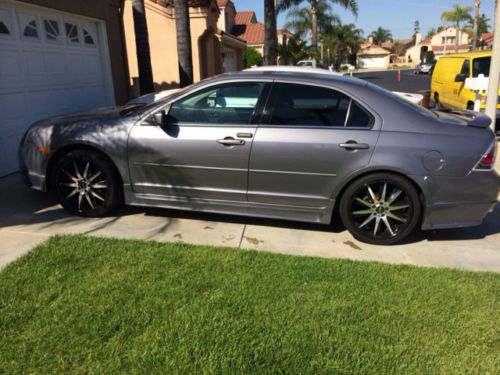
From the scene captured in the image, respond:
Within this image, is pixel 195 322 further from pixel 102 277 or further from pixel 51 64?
pixel 51 64

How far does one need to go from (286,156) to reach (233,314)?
1.76 m

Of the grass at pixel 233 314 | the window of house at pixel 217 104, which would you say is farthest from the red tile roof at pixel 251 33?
the grass at pixel 233 314

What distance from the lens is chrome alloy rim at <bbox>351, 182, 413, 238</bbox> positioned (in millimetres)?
4188

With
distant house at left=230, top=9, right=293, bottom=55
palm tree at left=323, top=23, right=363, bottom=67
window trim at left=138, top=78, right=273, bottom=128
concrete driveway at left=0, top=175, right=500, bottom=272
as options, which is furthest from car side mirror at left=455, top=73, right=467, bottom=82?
palm tree at left=323, top=23, right=363, bottom=67

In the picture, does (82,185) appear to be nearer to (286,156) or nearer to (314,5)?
(286,156)

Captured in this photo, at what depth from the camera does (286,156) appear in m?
4.19

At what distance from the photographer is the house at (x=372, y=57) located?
303 feet

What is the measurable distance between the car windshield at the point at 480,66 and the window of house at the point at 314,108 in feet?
28.3

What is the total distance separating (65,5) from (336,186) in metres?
6.37

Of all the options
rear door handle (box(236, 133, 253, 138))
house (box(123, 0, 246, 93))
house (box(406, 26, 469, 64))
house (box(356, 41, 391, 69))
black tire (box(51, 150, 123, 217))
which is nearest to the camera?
rear door handle (box(236, 133, 253, 138))

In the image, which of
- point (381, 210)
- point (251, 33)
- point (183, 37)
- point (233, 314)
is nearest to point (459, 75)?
point (183, 37)

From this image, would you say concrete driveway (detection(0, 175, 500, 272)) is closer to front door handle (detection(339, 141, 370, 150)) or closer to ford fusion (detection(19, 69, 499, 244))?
ford fusion (detection(19, 69, 499, 244))

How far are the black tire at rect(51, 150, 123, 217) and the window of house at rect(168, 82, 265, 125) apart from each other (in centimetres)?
97

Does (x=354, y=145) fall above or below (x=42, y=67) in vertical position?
below
